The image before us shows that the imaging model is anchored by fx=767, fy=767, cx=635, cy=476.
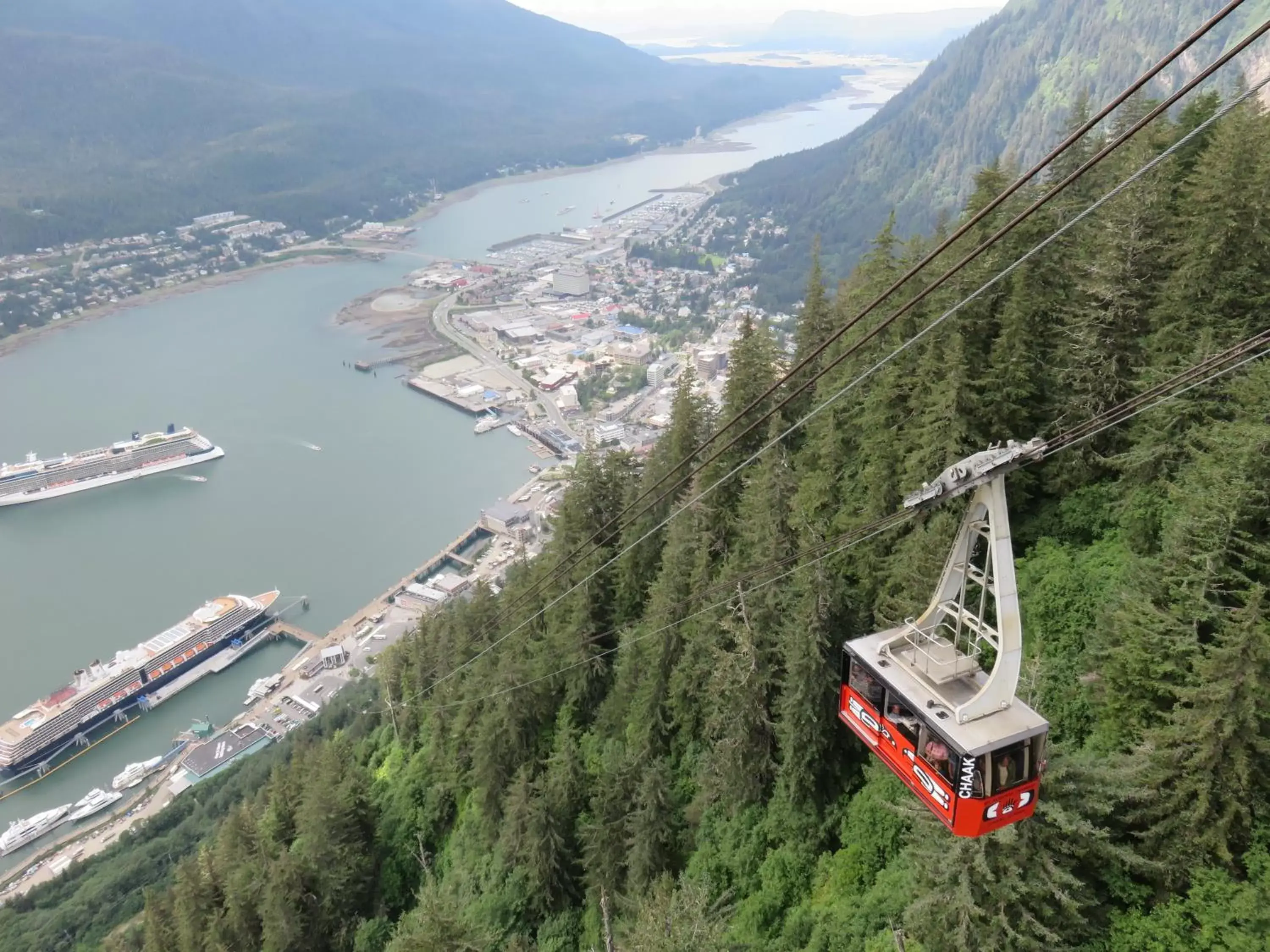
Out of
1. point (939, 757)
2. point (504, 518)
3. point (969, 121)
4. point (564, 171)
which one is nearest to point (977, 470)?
point (939, 757)

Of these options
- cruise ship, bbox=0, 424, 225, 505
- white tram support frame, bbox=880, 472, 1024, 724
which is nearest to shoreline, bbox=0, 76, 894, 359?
cruise ship, bbox=0, 424, 225, 505

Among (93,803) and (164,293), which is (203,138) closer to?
(164,293)

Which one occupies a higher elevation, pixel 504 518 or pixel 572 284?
pixel 572 284

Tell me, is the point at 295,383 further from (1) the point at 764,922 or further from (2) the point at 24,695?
(1) the point at 764,922

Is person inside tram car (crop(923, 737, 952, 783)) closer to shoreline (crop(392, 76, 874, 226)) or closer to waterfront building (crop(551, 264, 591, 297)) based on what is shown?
waterfront building (crop(551, 264, 591, 297))

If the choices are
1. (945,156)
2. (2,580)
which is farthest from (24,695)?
(945,156)

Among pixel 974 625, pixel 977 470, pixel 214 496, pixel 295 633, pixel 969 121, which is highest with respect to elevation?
pixel 969 121

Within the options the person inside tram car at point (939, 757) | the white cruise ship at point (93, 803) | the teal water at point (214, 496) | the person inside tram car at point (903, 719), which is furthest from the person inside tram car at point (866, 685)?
the teal water at point (214, 496)
